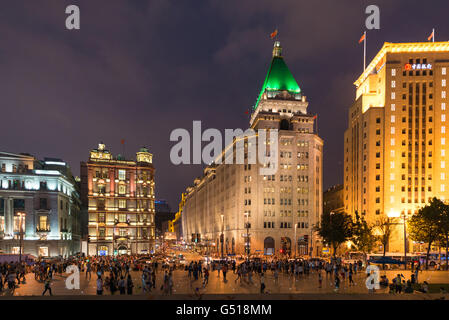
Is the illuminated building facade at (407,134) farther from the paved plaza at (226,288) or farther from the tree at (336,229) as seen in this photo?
the paved plaza at (226,288)

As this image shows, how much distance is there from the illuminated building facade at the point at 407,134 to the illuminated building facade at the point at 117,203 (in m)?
65.0

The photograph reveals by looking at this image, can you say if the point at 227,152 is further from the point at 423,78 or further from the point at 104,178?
the point at 423,78

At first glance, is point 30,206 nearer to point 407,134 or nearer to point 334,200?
point 407,134

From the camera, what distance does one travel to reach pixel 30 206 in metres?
84.6

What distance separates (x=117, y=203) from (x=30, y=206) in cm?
3492

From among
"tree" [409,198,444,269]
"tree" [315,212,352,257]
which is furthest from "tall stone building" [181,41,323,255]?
"tree" [409,198,444,269]

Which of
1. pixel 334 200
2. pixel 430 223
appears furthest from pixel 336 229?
pixel 334 200

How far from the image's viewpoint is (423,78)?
371 feet

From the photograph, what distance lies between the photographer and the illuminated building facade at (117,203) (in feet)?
376

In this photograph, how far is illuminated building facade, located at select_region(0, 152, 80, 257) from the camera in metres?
81.7

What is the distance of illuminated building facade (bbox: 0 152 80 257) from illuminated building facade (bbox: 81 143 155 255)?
23.4m

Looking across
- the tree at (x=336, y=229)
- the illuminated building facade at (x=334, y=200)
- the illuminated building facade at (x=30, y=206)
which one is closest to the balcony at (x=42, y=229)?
the illuminated building facade at (x=30, y=206)

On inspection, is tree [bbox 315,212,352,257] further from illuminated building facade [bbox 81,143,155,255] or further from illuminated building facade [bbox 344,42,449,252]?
illuminated building facade [bbox 81,143,155,255]
